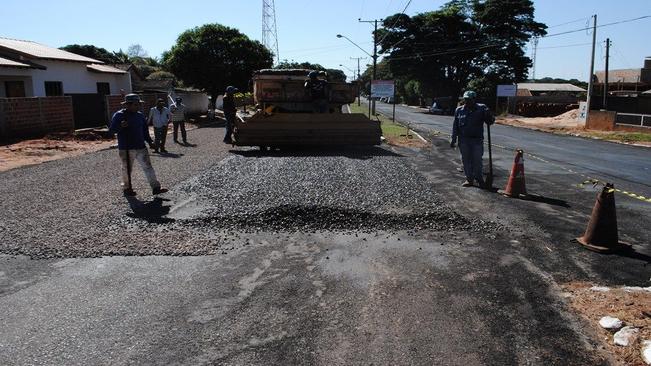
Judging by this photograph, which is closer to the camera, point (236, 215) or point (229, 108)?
point (236, 215)

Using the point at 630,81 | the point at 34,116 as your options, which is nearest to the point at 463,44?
the point at 630,81

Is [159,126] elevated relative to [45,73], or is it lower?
lower

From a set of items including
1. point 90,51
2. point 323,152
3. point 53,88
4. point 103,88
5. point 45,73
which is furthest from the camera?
point 90,51

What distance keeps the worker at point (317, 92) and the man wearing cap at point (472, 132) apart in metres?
6.37

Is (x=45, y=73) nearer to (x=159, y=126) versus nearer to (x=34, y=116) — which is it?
(x=34, y=116)

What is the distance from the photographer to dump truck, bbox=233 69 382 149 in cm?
1458

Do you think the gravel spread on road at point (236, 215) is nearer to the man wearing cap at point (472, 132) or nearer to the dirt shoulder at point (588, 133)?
the man wearing cap at point (472, 132)

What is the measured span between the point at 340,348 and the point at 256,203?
14.3 ft

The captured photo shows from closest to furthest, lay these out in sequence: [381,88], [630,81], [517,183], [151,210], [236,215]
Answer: [236,215]
[151,210]
[517,183]
[381,88]
[630,81]

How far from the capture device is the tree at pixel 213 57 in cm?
3428

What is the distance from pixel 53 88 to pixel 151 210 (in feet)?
72.6

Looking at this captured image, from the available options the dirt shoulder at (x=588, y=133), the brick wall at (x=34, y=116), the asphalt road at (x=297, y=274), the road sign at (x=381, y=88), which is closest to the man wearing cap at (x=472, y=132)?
the asphalt road at (x=297, y=274)

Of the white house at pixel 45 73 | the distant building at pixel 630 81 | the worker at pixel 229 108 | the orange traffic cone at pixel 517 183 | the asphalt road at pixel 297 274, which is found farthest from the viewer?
the distant building at pixel 630 81

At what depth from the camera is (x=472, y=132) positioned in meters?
9.91
